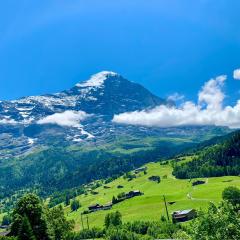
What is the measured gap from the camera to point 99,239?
197 metres

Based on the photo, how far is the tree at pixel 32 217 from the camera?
315ft

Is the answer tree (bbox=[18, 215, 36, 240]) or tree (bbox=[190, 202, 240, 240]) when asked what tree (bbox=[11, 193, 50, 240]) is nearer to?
tree (bbox=[18, 215, 36, 240])

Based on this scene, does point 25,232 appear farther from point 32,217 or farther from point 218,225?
point 218,225

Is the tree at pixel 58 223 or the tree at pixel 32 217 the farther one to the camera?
the tree at pixel 58 223

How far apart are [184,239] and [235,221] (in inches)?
422

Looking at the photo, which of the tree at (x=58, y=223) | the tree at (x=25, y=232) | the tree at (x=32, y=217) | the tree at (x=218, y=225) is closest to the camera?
the tree at (x=218, y=225)

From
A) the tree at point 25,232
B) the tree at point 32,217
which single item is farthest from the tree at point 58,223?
the tree at point 25,232

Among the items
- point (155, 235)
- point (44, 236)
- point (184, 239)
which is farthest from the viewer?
point (155, 235)

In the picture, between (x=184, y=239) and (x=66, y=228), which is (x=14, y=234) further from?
(x=184, y=239)

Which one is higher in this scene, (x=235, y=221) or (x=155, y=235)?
(x=235, y=221)

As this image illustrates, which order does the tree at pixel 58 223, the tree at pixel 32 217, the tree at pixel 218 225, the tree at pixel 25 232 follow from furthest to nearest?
the tree at pixel 58 223 < the tree at pixel 32 217 < the tree at pixel 25 232 < the tree at pixel 218 225

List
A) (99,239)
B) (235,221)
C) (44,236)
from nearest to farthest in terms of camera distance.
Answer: (235,221) < (44,236) < (99,239)

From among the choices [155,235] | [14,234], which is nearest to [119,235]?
[155,235]

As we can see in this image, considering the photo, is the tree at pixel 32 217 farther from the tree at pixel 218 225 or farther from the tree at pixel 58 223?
the tree at pixel 218 225
